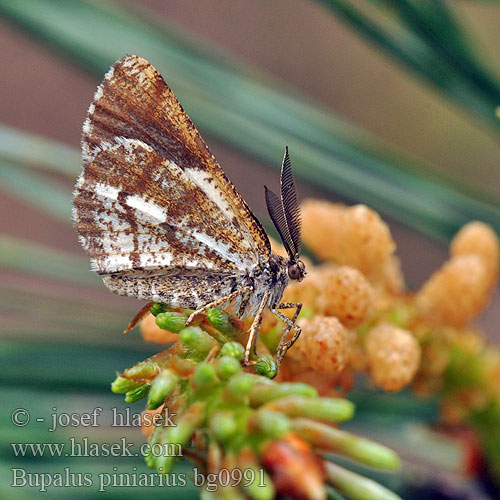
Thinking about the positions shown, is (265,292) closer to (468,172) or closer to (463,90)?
(463,90)

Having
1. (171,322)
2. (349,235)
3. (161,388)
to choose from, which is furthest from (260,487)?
(349,235)

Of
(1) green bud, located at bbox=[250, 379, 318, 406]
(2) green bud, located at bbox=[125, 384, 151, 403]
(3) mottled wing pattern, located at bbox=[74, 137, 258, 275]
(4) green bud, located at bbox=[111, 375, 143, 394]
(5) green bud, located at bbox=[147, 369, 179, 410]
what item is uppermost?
(3) mottled wing pattern, located at bbox=[74, 137, 258, 275]

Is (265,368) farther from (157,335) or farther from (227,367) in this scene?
(157,335)

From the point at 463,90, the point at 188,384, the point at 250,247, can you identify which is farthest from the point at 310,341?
the point at 463,90

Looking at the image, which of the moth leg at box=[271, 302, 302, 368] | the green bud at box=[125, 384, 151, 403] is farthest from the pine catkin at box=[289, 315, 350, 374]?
the green bud at box=[125, 384, 151, 403]

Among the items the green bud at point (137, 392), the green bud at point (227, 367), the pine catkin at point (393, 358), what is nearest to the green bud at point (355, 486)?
the green bud at point (227, 367)

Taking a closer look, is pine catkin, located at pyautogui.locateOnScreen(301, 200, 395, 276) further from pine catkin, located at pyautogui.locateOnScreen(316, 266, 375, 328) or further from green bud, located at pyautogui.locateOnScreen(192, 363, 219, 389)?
green bud, located at pyautogui.locateOnScreen(192, 363, 219, 389)

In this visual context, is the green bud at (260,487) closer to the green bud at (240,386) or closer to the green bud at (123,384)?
the green bud at (240,386)
